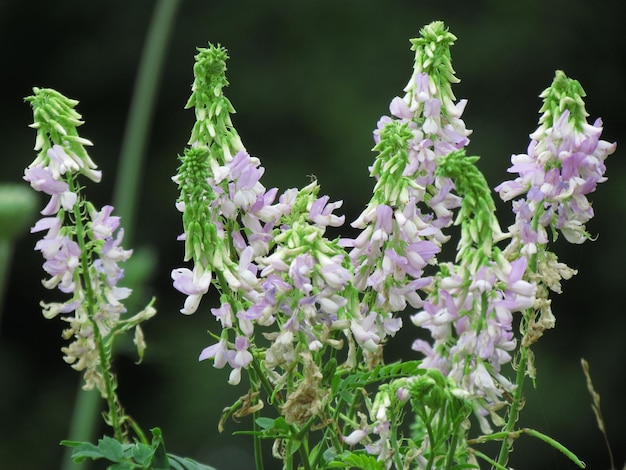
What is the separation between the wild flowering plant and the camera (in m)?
0.97

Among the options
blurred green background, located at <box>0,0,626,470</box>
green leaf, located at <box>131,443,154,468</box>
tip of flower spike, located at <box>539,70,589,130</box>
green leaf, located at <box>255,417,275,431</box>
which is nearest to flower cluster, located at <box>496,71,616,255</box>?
tip of flower spike, located at <box>539,70,589,130</box>

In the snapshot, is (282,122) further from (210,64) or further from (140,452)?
(140,452)

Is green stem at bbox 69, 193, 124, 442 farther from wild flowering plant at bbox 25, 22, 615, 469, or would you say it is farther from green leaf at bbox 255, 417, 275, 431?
green leaf at bbox 255, 417, 275, 431

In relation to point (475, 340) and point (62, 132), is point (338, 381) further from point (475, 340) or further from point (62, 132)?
point (62, 132)

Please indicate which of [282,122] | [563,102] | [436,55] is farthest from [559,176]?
[282,122]

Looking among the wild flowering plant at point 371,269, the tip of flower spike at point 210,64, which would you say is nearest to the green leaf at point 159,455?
the wild flowering plant at point 371,269

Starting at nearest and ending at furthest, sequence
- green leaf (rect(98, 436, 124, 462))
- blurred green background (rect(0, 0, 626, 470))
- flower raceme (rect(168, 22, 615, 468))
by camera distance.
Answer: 1. flower raceme (rect(168, 22, 615, 468))
2. green leaf (rect(98, 436, 124, 462))
3. blurred green background (rect(0, 0, 626, 470))

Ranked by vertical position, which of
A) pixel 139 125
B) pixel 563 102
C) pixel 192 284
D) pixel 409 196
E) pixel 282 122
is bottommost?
pixel 192 284

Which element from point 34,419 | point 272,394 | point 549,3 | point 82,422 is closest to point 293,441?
point 272,394

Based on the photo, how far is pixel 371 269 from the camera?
1.09m

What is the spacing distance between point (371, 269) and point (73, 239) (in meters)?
0.33

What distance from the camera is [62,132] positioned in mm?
1144

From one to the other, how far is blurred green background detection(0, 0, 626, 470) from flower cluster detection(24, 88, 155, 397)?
3.94 m

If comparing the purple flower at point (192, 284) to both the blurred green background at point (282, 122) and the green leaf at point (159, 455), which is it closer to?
the green leaf at point (159, 455)
